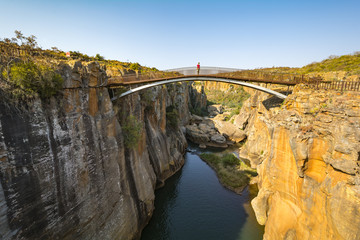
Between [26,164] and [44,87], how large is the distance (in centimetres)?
269

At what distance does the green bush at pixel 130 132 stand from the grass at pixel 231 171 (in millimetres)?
11095

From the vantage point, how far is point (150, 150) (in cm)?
1634

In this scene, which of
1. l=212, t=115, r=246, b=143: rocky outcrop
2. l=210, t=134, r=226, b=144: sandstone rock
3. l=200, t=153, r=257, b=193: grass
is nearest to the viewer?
l=200, t=153, r=257, b=193: grass

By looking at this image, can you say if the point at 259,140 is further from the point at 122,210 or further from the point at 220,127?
the point at 122,210

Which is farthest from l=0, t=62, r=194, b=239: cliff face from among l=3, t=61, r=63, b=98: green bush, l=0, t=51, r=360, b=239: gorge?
l=3, t=61, r=63, b=98: green bush

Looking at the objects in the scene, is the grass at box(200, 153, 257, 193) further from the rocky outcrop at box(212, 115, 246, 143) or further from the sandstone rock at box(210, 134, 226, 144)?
the rocky outcrop at box(212, 115, 246, 143)

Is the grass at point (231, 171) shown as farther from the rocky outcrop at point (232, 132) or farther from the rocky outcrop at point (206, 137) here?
the rocky outcrop at point (232, 132)

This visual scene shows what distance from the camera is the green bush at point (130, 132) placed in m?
11.3

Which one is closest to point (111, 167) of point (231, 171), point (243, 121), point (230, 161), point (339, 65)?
point (231, 171)

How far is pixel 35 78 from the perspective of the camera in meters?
5.99

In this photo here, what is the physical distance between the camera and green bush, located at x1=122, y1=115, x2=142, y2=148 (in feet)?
37.1

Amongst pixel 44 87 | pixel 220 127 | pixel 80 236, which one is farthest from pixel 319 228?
pixel 220 127

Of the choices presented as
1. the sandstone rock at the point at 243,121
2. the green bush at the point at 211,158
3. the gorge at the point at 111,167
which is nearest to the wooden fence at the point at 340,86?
the gorge at the point at 111,167

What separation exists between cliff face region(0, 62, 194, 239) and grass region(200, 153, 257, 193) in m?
A: 9.49
